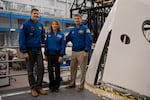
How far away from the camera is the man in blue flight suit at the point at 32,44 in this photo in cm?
387

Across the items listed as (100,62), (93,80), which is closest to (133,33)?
(100,62)

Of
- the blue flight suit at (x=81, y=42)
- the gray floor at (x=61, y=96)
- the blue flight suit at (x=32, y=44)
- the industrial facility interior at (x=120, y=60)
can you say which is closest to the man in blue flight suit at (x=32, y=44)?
the blue flight suit at (x=32, y=44)

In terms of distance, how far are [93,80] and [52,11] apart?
12224mm

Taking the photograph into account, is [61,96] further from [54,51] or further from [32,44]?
[32,44]

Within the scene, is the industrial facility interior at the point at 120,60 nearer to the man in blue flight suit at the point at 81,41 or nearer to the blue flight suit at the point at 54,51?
the blue flight suit at the point at 54,51

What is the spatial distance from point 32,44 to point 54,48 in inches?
A: 19.4

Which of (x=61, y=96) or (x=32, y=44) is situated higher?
(x=32, y=44)

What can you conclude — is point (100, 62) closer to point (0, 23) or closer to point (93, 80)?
point (93, 80)

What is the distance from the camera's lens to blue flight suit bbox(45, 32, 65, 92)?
13.9ft

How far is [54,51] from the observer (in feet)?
14.0

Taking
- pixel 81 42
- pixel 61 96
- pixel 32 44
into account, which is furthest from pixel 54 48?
pixel 61 96

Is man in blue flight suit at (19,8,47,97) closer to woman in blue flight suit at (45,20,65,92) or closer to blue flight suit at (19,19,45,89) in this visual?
blue flight suit at (19,19,45,89)

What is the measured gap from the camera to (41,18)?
11523 millimetres

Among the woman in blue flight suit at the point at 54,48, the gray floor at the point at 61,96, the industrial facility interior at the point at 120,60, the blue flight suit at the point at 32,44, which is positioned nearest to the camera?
the industrial facility interior at the point at 120,60
